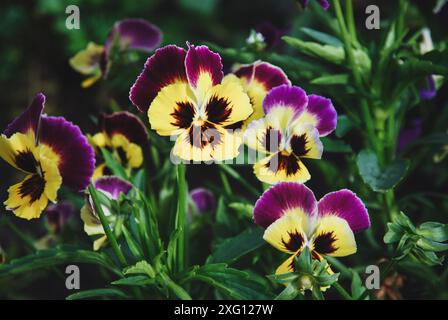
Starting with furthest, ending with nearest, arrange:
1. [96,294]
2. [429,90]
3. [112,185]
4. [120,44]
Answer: [120,44], [429,90], [112,185], [96,294]

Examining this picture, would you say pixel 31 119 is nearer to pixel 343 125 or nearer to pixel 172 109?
pixel 172 109

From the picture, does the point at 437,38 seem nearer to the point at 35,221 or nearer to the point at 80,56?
the point at 80,56

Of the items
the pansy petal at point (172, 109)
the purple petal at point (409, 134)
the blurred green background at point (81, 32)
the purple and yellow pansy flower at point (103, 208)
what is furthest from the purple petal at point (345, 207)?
the blurred green background at point (81, 32)

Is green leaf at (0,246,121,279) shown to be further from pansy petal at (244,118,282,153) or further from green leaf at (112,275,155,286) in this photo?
pansy petal at (244,118,282,153)

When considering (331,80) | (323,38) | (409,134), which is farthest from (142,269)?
(409,134)

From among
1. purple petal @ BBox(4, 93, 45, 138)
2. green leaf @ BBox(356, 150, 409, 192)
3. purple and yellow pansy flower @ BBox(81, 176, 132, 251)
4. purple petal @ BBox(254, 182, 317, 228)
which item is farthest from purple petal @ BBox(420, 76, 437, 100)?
purple petal @ BBox(4, 93, 45, 138)

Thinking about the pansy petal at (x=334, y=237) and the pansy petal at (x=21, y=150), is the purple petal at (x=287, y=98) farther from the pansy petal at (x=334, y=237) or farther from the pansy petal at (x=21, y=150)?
the pansy petal at (x=21, y=150)

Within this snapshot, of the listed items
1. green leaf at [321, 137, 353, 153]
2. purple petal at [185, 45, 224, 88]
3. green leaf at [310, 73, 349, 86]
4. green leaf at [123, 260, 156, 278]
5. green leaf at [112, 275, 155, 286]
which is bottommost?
green leaf at [112, 275, 155, 286]
